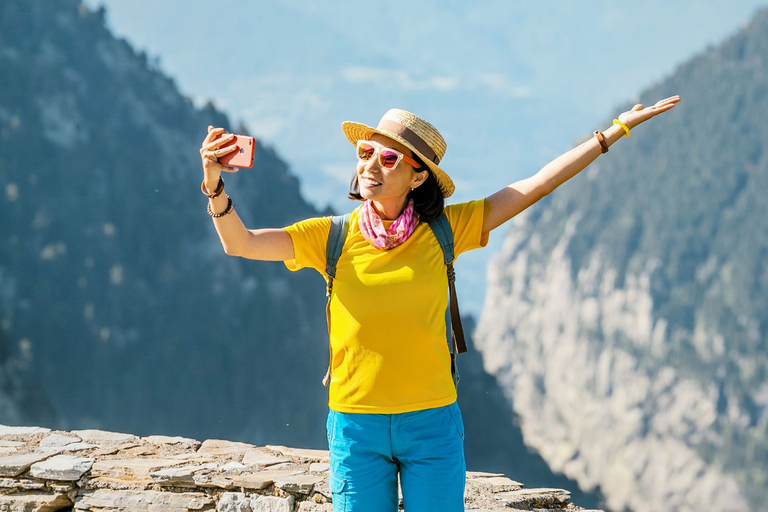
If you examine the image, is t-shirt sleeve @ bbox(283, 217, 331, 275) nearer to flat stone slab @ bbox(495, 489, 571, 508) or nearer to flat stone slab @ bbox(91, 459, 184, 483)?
flat stone slab @ bbox(495, 489, 571, 508)

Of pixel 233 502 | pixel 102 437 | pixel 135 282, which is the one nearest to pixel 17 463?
pixel 102 437

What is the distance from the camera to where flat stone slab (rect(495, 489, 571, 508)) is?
15.3 feet

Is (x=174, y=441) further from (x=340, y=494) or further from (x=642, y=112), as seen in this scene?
(x=642, y=112)

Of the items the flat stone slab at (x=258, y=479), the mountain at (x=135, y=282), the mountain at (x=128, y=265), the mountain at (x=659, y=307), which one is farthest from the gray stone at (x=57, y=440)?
the mountain at (x=659, y=307)

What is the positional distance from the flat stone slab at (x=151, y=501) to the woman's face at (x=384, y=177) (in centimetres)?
239

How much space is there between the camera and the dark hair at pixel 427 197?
10.3ft

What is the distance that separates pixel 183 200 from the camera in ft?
198

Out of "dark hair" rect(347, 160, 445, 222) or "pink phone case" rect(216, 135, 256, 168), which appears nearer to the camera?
"pink phone case" rect(216, 135, 256, 168)

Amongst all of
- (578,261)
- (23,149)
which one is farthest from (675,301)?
(23,149)

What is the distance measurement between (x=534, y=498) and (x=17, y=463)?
279 centimetres

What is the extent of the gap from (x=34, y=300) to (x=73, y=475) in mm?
46461

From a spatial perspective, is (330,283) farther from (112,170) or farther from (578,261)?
(578,261)

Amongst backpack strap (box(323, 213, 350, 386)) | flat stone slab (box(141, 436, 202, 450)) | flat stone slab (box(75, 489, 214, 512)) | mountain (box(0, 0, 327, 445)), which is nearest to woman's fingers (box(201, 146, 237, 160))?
backpack strap (box(323, 213, 350, 386))

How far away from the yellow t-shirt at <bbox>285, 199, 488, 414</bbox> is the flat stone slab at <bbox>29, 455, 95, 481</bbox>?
2.56 meters
